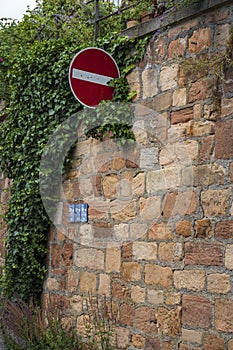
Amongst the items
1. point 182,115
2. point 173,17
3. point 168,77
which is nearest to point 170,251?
point 182,115

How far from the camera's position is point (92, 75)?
5.68 meters

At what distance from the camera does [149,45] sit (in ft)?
18.0

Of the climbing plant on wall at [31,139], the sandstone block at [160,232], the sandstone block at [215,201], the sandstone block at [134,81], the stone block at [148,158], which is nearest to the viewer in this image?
the sandstone block at [215,201]

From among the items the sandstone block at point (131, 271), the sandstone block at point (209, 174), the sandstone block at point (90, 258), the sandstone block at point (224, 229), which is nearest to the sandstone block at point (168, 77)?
the sandstone block at point (209, 174)

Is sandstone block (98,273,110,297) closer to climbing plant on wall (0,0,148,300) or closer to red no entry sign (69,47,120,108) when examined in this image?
→ climbing plant on wall (0,0,148,300)

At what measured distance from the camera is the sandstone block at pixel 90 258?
19.3 ft

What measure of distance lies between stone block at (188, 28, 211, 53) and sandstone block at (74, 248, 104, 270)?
2.17 metres

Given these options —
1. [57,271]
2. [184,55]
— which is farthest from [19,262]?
[184,55]

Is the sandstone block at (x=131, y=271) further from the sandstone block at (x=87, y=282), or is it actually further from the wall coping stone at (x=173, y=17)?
the wall coping stone at (x=173, y=17)

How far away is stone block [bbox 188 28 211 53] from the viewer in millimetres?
4848

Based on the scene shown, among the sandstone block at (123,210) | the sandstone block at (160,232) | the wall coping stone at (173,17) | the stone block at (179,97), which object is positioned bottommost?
the sandstone block at (160,232)

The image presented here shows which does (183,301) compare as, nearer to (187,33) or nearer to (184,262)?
(184,262)

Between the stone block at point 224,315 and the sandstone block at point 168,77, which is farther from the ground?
the sandstone block at point 168,77

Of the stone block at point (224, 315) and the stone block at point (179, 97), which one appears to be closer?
the stone block at point (224, 315)
